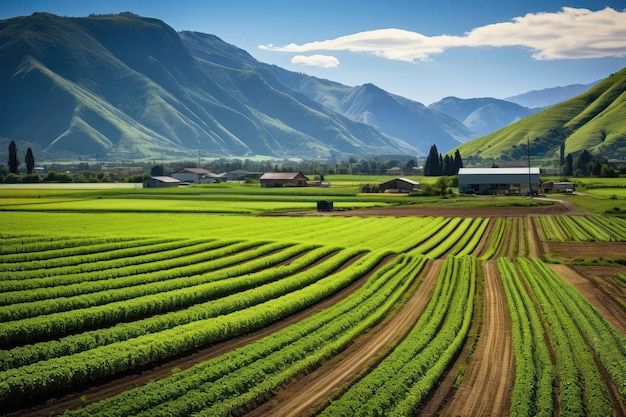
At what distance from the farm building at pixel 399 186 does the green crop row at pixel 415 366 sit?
409 ft

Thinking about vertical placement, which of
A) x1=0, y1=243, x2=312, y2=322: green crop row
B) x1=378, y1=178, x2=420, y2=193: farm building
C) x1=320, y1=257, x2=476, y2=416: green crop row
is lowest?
x1=320, y1=257, x2=476, y2=416: green crop row

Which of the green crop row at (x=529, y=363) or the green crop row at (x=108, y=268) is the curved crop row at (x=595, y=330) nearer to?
the green crop row at (x=529, y=363)

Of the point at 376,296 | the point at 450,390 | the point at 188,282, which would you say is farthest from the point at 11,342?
the point at 376,296

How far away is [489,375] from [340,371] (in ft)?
18.5

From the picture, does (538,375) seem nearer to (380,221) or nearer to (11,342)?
(11,342)

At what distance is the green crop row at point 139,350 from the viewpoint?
20.3 m

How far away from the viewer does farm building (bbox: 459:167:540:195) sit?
158625mm

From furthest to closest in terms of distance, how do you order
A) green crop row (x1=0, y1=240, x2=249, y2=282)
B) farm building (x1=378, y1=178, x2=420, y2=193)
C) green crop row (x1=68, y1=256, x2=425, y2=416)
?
farm building (x1=378, y1=178, x2=420, y2=193), green crop row (x1=0, y1=240, x2=249, y2=282), green crop row (x1=68, y1=256, x2=425, y2=416)

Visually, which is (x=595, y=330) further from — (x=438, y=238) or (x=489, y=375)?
(x=438, y=238)

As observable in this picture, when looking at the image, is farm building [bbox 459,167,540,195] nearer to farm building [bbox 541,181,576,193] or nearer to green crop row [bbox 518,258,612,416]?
farm building [bbox 541,181,576,193]

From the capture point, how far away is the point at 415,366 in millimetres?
23234

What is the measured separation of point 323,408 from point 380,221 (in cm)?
6382

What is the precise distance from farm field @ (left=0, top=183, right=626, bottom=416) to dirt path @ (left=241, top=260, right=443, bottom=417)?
10cm

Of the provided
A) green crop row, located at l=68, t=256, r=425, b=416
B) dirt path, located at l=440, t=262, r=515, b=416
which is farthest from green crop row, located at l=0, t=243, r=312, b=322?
dirt path, located at l=440, t=262, r=515, b=416
